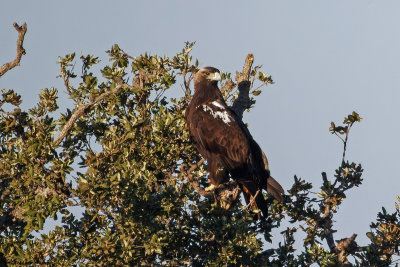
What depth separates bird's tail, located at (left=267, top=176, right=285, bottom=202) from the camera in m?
9.30

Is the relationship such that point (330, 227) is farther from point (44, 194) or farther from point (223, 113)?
point (44, 194)

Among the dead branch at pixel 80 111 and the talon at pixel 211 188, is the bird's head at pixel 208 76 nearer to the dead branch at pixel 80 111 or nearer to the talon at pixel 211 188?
the talon at pixel 211 188

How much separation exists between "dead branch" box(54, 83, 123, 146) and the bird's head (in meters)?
2.80

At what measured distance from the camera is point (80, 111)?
8594 mm

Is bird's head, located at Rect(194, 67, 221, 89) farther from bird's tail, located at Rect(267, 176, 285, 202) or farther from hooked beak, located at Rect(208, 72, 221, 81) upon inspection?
bird's tail, located at Rect(267, 176, 285, 202)

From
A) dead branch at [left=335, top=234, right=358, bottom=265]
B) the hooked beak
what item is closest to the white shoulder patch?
the hooked beak

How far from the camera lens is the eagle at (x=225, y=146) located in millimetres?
10078

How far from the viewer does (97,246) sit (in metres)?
7.15

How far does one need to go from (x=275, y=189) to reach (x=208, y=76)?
9.88 feet

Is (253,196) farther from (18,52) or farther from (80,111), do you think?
(18,52)

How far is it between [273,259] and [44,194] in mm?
3011

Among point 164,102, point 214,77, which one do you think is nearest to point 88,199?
point 164,102

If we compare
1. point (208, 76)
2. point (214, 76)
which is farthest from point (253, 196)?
point (208, 76)

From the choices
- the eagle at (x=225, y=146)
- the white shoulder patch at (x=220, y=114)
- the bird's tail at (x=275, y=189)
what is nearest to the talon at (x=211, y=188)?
the eagle at (x=225, y=146)
